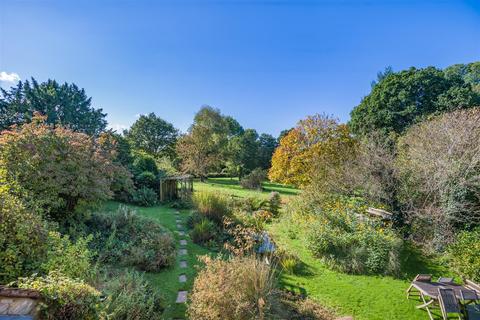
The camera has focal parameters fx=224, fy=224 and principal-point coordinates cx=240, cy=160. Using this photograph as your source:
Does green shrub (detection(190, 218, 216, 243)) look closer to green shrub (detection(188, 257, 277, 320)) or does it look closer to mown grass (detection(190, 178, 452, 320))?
mown grass (detection(190, 178, 452, 320))

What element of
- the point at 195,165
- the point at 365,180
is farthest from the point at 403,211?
the point at 195,165

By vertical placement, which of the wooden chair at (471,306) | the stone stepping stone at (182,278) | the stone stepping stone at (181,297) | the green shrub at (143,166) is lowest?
the wooden chair at (471,306)

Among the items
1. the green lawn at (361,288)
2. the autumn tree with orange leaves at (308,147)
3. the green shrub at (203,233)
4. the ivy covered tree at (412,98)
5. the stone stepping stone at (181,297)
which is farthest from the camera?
the ivy covered tree at (412,98)

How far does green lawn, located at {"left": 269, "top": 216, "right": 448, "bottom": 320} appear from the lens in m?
3.92

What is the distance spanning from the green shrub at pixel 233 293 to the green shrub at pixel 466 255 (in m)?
4.94

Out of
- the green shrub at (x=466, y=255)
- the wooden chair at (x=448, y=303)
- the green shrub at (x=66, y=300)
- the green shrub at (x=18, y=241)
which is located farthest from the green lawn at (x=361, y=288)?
the green shrub at (x=18, y=241)

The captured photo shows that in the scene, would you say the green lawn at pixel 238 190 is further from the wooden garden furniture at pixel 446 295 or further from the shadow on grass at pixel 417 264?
the wooden garden furniture at pixel 446 295

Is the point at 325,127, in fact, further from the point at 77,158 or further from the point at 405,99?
the point at 77,158

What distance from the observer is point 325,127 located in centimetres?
1223

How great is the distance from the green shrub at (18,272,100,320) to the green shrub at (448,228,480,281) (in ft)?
23.4

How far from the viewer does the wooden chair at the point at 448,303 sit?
3.54 meters

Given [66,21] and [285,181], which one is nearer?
[66,21]

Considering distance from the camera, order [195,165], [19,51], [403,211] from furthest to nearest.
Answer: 1. [195,165]
2. [403,211]
3. [19,51]

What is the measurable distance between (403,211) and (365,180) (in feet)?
4.43
